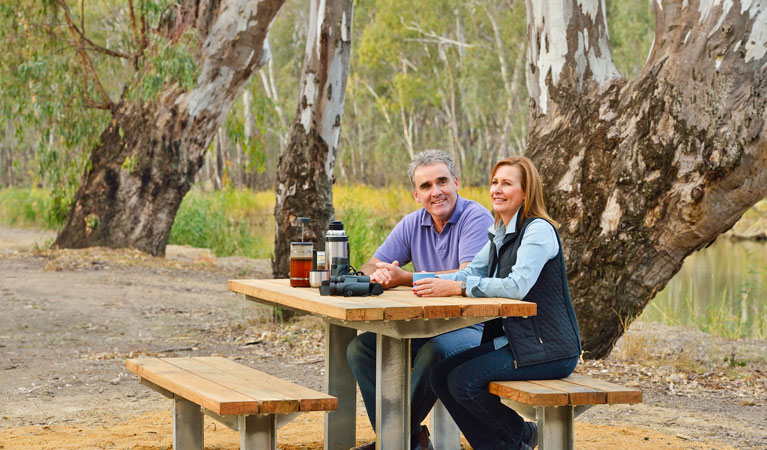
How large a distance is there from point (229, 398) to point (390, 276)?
0.96 m

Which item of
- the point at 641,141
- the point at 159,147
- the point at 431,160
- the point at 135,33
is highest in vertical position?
the point at 135,33

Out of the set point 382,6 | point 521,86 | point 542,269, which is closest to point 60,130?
point 542,269

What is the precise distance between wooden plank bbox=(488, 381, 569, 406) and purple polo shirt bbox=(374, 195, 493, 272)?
0.75 meters

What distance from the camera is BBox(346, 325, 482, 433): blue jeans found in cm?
356

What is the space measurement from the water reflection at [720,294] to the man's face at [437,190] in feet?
16.5

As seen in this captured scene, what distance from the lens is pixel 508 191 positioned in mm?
3475

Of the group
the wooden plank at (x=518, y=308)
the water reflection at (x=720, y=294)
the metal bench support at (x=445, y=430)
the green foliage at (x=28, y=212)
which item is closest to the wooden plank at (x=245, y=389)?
the wooden plank at (x=518, y=308)

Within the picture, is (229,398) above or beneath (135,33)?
Answer: beneath

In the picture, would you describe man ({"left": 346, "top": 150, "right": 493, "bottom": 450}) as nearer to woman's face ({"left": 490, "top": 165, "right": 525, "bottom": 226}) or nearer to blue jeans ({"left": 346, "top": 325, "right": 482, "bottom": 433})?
blue jeans ({"left": 346, "top": 325, "right": 482, "bottom": 433})

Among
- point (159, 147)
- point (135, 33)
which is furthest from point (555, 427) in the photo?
point (135, 33)

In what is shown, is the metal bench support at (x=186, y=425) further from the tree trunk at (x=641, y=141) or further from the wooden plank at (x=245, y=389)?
the tree trunk at (x=641, y=141)

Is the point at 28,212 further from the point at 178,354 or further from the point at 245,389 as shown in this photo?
the point at 245,389

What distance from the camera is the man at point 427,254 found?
11.9 feet

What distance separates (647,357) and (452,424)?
3071mm
